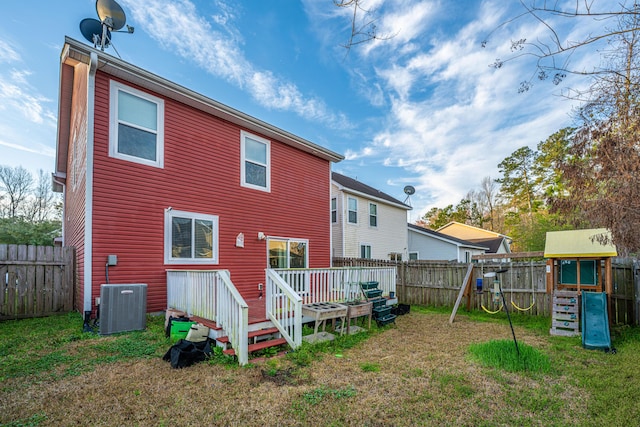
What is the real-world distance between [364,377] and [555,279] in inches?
240

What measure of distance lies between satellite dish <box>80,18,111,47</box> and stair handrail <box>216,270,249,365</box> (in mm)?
7344

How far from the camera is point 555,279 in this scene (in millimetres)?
7391

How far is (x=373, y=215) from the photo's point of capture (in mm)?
17656

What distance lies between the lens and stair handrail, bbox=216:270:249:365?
434cm

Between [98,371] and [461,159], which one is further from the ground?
[461,159]

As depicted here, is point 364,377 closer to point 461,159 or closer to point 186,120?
point 186,120

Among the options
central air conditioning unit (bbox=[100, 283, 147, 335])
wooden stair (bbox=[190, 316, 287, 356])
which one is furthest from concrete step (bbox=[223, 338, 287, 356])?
central air conditioning unit (bbox=[100, 283, 147, 335])

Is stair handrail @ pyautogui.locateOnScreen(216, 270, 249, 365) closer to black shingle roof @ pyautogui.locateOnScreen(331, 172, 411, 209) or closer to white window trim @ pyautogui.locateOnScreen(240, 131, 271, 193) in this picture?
white window trim @ pyautogui.locateOnScreen(240, 131, 271, 193)

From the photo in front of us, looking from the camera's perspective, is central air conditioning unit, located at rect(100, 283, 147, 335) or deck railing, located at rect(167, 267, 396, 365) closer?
deck railing, located at rect(167, 267, 396, 365)

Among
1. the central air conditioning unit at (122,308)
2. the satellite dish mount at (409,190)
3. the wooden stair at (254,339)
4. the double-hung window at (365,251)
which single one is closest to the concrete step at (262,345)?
the wooden stair at (254,339)

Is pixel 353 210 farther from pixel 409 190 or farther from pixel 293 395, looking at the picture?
pixel 293 395

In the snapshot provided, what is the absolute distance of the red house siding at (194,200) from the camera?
21.3 feet

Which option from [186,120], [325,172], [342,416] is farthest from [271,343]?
[325,172]

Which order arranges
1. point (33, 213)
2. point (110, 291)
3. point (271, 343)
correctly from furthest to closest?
point (33, 213)
point (110, 291)
point (271, 343)
